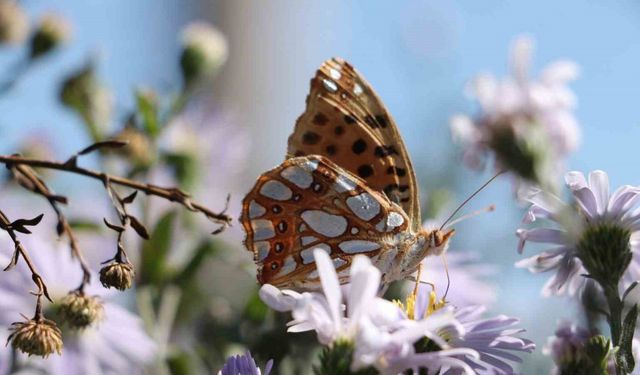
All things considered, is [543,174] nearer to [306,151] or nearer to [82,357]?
[306,151]

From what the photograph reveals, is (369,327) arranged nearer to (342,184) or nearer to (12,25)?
(342,184)

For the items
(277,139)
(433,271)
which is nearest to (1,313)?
(433,271)

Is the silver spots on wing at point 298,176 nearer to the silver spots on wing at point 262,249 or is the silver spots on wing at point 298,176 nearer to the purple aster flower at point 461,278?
the silver spots on wing at point 262,249

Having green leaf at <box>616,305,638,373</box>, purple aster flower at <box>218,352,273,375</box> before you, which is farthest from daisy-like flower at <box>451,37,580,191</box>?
purple aster flower at <box>218,352,273,375</box>

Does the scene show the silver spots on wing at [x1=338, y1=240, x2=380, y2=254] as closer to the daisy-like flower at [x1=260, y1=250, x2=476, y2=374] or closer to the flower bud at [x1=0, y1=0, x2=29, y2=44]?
the daisy-like flower at [x1=260, y1=250, x2=476, y2=374]

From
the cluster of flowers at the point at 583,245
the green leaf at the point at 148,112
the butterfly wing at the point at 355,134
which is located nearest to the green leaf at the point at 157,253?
the green leaf at the point at 148,112

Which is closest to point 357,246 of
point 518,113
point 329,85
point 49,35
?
point 329,85
